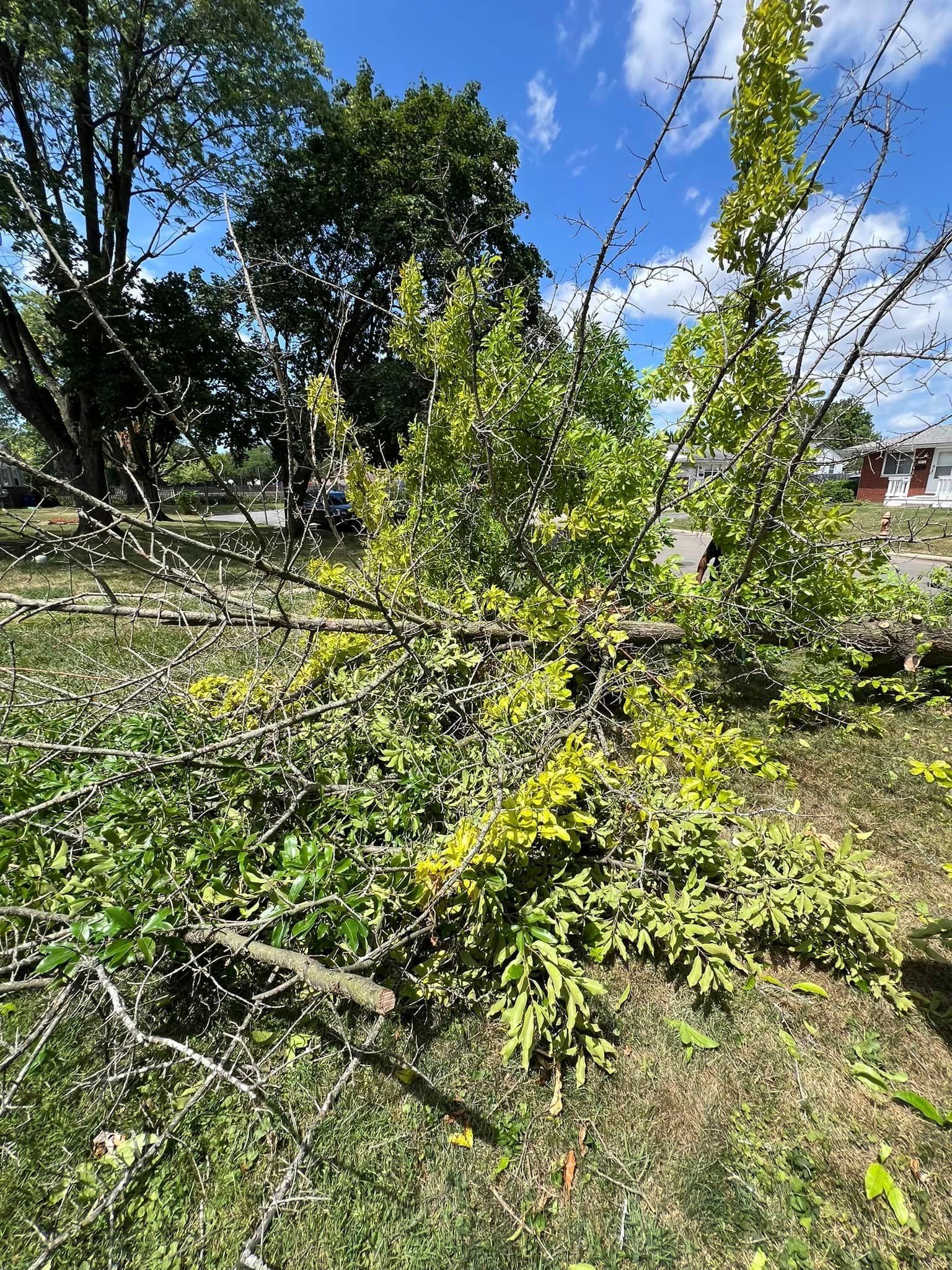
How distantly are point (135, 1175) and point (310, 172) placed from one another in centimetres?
1714

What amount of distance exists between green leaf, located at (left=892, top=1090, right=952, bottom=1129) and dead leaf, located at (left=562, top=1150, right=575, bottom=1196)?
1146mm

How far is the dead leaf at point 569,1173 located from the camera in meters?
1.68

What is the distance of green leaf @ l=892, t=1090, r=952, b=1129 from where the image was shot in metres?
1.78

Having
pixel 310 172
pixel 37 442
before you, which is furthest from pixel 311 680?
pixel 37 442

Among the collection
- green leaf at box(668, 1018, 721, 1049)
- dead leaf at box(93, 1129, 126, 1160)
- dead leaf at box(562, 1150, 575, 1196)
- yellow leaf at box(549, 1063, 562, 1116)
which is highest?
green leaf at box(668, 1018, 721, 1049)

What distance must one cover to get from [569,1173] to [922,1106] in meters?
1.22

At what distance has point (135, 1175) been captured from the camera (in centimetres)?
166

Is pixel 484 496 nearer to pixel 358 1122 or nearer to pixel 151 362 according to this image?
pixel 358 1122

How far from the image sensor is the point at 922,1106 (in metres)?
1.81

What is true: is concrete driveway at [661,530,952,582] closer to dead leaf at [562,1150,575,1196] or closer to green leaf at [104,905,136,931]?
dead leaf at [562,1150,575,1196]

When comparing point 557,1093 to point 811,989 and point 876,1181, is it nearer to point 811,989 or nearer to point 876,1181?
point 876,1181

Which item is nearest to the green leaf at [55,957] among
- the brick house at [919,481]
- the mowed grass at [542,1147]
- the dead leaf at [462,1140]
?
the mowed grass at [542,1147]

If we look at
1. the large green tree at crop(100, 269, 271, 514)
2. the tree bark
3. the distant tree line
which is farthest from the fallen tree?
the large green tree at crop(100, 269, 271, 514)

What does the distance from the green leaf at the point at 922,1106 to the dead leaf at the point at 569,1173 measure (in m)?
1.15
